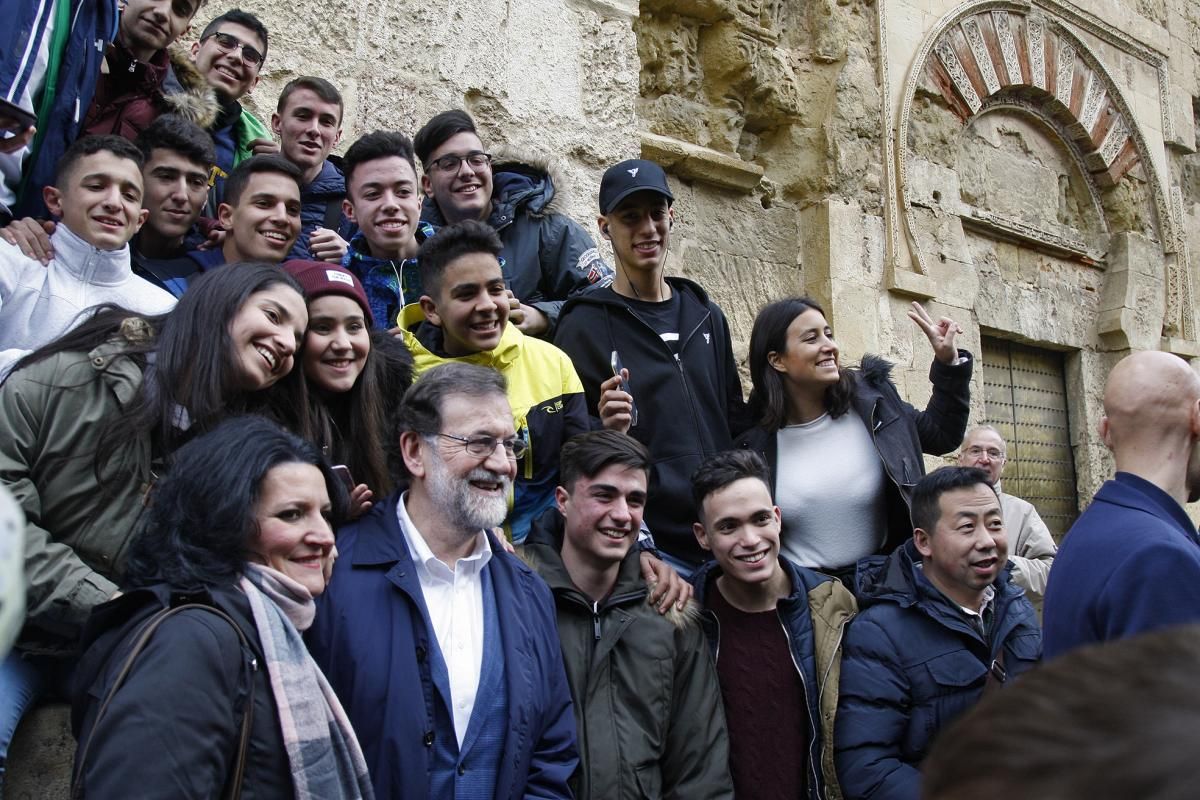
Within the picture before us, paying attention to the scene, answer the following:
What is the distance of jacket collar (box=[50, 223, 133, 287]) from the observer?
2.62 metres

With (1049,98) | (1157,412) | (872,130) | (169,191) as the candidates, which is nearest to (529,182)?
(169,191)

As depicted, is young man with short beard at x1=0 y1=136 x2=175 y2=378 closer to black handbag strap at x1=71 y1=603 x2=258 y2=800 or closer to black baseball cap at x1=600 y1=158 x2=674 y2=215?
black handbag strap at x1=71 y1=603 x2=258 y2=800

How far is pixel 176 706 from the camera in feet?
5.48

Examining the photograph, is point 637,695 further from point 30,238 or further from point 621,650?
point 30,238

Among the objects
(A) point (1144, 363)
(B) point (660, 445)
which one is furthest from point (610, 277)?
(A) point (1144, 363)

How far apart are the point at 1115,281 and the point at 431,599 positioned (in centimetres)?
747

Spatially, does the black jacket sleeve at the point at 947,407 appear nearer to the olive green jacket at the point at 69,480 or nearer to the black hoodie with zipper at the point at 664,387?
the black hoodie with zipper at the point at 664,387

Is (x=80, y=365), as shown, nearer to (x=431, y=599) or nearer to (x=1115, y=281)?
(x=431, y=599)

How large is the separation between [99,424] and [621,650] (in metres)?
1.36

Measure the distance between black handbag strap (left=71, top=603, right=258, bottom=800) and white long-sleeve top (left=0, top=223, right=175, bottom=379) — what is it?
0.99 m

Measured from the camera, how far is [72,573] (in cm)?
203

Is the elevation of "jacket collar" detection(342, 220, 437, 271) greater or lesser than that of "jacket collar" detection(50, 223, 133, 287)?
greater

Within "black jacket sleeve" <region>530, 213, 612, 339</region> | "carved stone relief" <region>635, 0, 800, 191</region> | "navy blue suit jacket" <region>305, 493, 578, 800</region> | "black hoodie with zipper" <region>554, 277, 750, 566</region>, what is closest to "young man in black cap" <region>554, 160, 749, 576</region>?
"black hoodie with zipper" <region>554, 277, 750, 566</region>

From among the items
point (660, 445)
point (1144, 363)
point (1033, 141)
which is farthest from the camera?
point (1033, 141)
